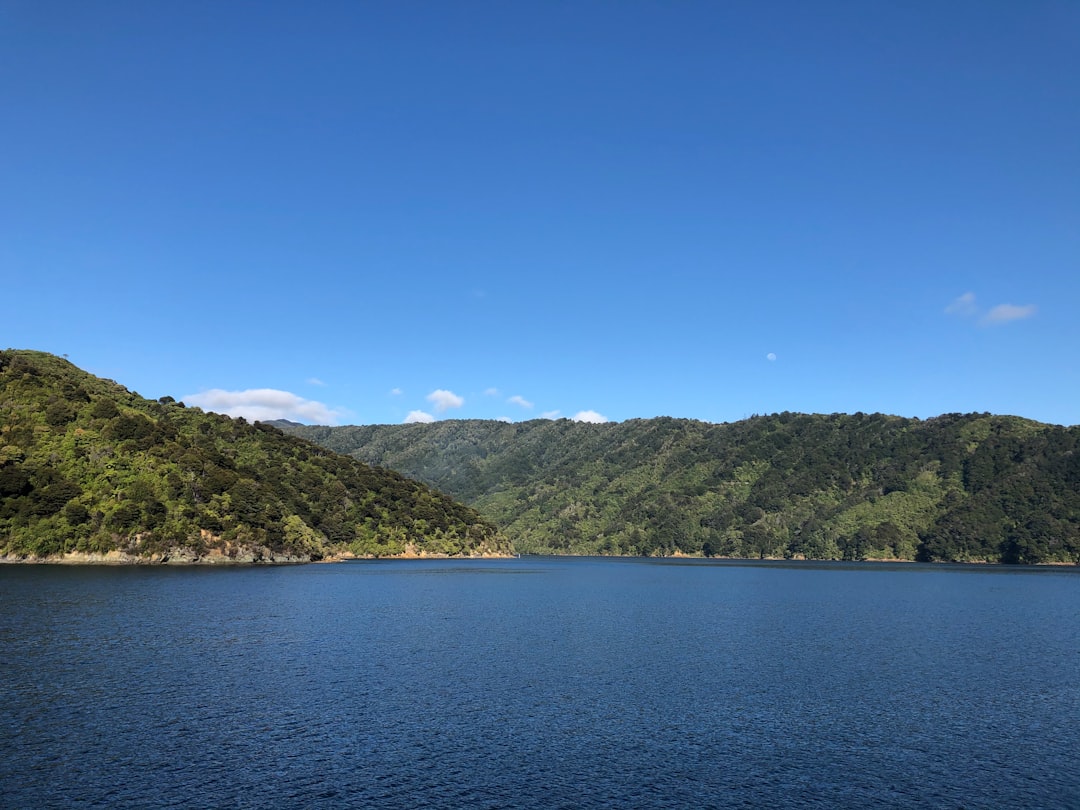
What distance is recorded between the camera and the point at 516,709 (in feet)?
168

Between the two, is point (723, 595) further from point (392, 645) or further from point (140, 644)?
point (140, 644)

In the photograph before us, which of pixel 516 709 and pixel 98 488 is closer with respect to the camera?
pixel 516 709

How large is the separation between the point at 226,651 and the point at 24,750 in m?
29.5

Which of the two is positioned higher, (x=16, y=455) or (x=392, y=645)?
(x=16, y=455)

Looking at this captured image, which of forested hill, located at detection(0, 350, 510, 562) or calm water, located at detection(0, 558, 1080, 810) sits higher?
forested hill, located at detection(0, 350, 510, 562)

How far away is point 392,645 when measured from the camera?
75.9 m

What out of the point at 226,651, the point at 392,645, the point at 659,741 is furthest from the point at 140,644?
the point at 659,741

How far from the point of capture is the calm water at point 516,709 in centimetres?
3656

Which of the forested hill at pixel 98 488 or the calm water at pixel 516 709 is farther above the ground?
the forested hill at pixel 98 488

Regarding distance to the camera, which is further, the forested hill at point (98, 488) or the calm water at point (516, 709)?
the forested hill at point (98, 488)

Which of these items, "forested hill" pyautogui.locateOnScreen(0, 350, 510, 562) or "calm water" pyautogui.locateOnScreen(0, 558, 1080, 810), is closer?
"calm water" pyautogui.locateOnScreen(0, 558, 1080, 810)

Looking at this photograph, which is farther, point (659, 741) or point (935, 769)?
point (659, 741)

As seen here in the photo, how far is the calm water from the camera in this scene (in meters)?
36.6

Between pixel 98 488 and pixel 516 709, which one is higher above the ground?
pixel 98 488
